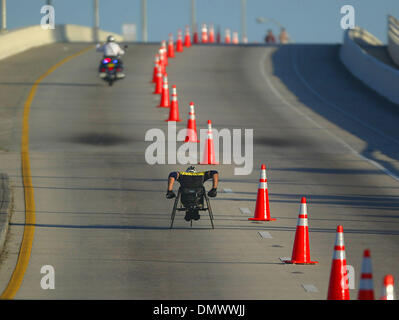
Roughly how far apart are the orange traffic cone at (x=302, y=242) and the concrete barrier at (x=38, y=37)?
34.0 meters

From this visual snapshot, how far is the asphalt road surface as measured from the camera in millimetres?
14039

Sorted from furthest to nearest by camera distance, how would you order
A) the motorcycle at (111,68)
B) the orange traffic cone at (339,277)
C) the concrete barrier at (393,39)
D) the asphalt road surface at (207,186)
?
1. the concrete barrier at (393,39)
2. the motorcycle at (111,68)
3. the asphalt road surface at (207,186)
4. the orange traffic cone at (339,277)

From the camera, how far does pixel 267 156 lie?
85.8 feet

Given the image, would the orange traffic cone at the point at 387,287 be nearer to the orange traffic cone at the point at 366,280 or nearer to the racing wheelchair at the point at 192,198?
the orange traffic cone at the point at 366,280

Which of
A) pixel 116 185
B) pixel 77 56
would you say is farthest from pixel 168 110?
pixel 77 56

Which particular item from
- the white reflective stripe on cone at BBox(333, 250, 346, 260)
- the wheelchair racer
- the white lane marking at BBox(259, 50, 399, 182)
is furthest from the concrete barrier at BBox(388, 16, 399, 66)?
the white reflective stripe on cone at BBox(333, 250, 346, 260)

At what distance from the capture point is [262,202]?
58.7 ft

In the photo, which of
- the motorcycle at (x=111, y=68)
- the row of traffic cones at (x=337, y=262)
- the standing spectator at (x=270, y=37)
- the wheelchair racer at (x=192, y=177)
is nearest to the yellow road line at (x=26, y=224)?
the wheelchair racer at (x=192, y=177)

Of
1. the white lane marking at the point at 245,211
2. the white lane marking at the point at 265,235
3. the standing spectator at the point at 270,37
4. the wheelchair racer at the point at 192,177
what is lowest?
the white lane marking at the point at 265,235

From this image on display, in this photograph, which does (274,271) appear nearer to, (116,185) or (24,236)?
(24,236)

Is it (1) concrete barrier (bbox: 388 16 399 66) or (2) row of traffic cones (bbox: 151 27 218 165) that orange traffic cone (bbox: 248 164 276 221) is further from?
(1) concrete barrier (bbox: 388 16 399 66)

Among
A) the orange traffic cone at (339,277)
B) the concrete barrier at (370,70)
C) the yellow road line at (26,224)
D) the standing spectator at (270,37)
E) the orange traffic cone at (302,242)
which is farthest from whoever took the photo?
the standing spectator at (270,37)

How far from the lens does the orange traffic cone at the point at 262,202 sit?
1786 centimetres

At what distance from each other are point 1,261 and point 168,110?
20020mm
